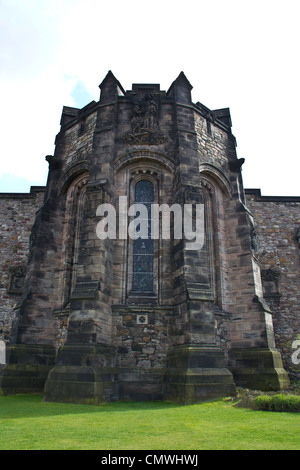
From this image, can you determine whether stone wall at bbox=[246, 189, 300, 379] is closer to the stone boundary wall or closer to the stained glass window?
the stone boundary wall

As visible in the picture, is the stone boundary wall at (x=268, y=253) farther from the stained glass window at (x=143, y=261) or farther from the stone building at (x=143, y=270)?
the stained glass window at (x=143, y=261)

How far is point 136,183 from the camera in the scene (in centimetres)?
1167

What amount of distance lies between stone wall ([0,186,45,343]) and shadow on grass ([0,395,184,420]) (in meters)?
7.66

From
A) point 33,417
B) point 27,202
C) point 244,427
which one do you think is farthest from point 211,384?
point 27,202

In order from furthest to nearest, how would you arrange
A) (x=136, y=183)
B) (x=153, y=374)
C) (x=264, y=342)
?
(x=136, y=183)
(x=264, y=342)
(x=153, y=374)

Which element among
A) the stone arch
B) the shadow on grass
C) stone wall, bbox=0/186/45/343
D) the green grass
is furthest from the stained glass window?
stone wall, bbox=0/186/45/343

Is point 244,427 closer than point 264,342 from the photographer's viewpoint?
Yes

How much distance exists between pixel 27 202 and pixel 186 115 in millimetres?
9895

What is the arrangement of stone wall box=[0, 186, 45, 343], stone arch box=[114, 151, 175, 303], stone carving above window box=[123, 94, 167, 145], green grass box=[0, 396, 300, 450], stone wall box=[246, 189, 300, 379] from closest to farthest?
green grass box=[0, 396, 300, 450]
stone arch box=[114, 151, 175, 303]
stone carving above window box=[123, 94, 167, 145]
stone wall box=[246, 189, 300, 379]
stone wall box=[0, 186, 45, 343]

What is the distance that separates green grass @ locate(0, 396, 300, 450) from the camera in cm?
438

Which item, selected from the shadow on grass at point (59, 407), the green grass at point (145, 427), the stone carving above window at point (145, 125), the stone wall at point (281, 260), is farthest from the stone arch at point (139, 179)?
the stone wall at point (281, 260)

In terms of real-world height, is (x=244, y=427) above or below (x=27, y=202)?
below

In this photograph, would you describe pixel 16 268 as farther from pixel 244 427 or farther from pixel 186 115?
pixel 244 427

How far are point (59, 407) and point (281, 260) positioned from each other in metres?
12.3
